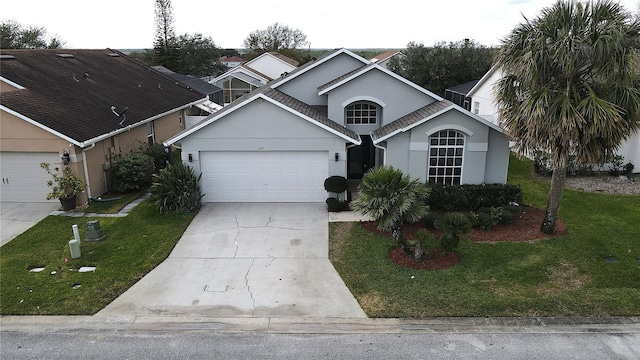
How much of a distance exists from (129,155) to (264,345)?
12.9 metres

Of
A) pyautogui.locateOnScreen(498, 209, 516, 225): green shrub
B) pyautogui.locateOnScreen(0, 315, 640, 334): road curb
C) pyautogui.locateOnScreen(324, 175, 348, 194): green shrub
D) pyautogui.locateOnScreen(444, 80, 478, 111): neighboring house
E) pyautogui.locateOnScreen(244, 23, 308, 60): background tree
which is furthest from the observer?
pyautogui.locateOnScreen(244, 23, 308, 60): background tree

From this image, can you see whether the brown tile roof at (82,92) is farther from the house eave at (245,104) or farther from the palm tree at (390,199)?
the palm tree at (390,199)

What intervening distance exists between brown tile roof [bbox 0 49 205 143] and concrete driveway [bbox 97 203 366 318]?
6469 mm

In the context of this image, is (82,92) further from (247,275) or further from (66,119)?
(247,275)

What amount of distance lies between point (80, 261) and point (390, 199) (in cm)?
826

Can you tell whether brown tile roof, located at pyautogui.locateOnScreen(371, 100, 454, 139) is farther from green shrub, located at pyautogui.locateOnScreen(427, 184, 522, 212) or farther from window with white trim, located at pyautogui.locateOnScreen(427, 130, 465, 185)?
green shrub, located at pyautogui.locateOnScreen(427, 184, 522, 212)

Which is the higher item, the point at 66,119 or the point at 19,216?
the point at 66,119

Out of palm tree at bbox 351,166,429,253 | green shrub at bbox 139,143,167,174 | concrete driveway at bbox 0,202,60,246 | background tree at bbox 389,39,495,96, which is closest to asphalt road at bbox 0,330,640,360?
palm tree at bbox 351,166,429,253

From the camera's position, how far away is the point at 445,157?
53.6ft

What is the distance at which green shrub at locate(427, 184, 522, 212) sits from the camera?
Result: 15383mm

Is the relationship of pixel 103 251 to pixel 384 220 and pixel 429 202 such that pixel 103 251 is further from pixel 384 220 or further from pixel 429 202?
pixel 429 202

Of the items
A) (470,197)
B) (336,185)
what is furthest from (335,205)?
(470,197)

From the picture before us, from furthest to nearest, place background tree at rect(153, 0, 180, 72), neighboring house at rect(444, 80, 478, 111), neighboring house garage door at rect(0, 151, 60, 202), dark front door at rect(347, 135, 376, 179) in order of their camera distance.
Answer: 1. background tree at rect(153, 0, 180, 72)
2. neighboring house at rect(444, 80, 478, 111)
3. dark front door at rect(347, 135, 376, 179)
4. neighboring house garage door at rect(0, 151, 60, 202)

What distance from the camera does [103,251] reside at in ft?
41.3
